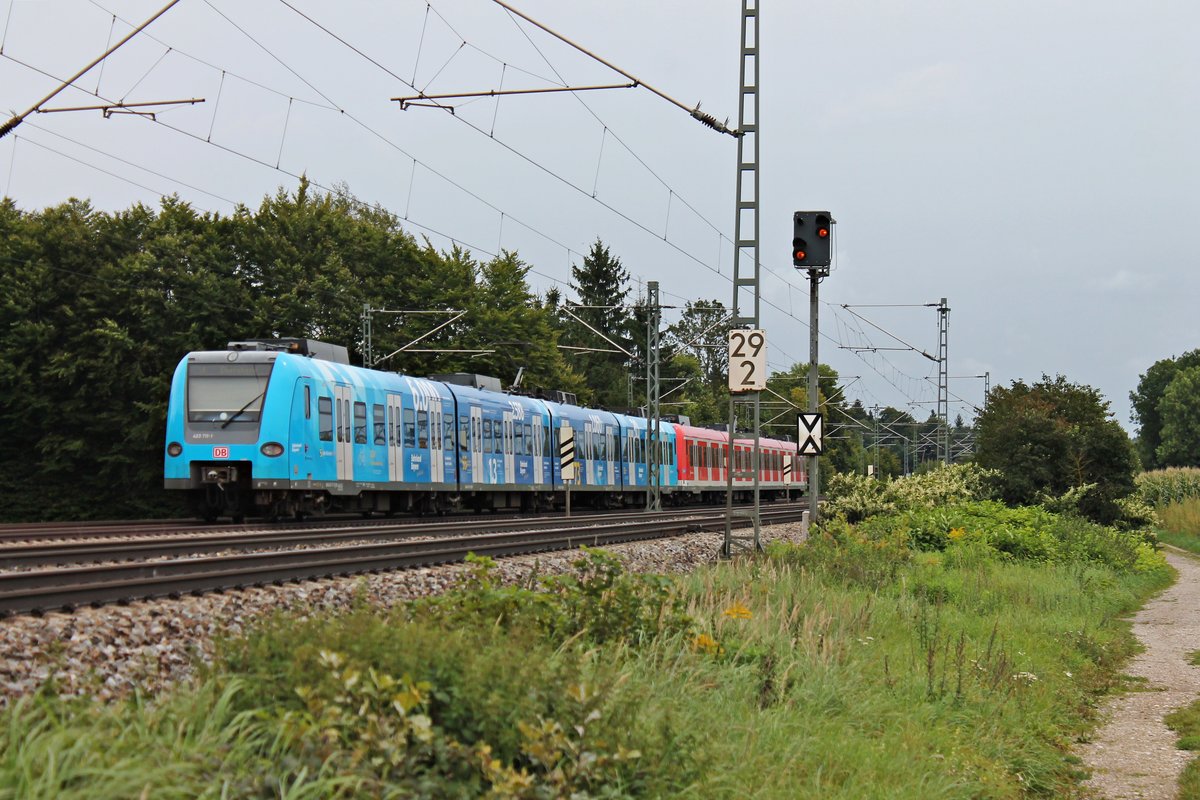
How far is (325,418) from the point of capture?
26719mm

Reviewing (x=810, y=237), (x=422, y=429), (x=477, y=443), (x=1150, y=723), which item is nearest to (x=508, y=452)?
(x=477, y=443)

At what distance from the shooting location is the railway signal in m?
20.4

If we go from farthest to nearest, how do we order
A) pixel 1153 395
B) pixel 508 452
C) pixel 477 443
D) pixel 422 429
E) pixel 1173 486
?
1. pixel 1153 395
2. pixel 1173 486
3. pixel 508 452
4. pixel 477 443
5. pixel 422 429

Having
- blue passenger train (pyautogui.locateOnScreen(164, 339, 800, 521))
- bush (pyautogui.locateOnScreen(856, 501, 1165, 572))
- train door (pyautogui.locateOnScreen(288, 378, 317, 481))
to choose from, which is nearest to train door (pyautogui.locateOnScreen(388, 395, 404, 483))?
blue passenger train (pyautogui.locateOnScreen(164, 339, 800, 521))

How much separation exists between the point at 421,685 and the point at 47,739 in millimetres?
1434

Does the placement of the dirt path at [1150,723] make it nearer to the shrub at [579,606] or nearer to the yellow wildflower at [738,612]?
the yellow wildflower at [738,612]

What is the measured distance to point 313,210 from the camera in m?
57.4

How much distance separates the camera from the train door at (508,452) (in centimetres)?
3825

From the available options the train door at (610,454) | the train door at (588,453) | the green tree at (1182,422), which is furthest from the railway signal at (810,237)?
the green tree at (1182,422)

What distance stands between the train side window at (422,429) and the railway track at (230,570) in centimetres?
948

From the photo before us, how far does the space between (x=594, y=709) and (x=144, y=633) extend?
14.6 ft

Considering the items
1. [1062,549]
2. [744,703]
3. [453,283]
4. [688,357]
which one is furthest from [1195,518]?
[688,357]

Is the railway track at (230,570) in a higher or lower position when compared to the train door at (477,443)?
lower

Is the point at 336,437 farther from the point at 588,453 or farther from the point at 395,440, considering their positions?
the point at 588,453
